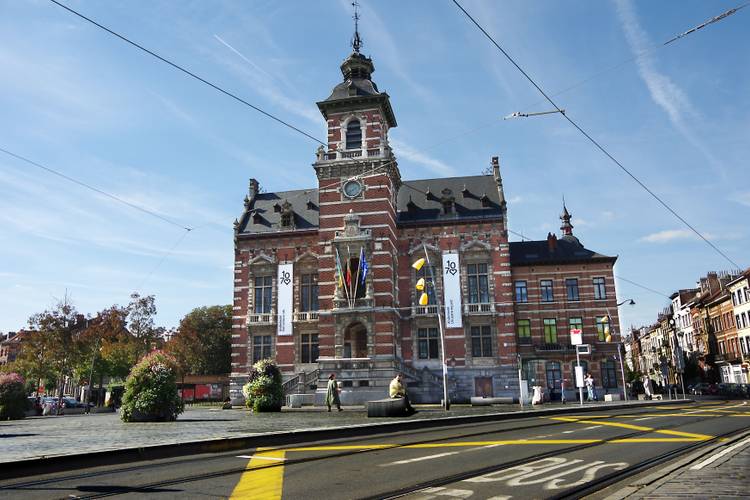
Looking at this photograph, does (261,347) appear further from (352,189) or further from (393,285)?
(352,189)

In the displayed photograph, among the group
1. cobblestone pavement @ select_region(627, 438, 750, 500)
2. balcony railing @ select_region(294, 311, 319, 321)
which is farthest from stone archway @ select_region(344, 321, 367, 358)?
cobblestone pavement @ select_region(627, 438, 750, 500)

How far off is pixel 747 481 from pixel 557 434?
6651 millimetres

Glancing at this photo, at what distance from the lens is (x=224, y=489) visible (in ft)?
22.0

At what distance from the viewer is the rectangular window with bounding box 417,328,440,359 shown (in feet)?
136

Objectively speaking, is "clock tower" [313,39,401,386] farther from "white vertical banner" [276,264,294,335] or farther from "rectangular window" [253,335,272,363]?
"rectangular window" [253,335,272,363]

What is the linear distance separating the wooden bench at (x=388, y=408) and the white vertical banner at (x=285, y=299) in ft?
80.4

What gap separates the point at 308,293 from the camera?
4378cm

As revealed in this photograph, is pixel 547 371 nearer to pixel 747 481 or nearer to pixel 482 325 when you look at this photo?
pixel 482 325

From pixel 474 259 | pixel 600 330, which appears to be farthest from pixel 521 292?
pixel 600 330

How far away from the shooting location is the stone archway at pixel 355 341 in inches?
1566

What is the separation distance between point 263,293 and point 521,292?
859 inches

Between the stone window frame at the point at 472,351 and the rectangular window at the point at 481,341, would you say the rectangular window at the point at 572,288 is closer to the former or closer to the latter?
the stone window frame at the point at 472,351

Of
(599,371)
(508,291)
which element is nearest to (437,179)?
(508,291)

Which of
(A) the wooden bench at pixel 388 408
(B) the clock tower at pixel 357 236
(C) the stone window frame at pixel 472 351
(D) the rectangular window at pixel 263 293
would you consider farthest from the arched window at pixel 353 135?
(A) the wooden bench at pixel 388 408
